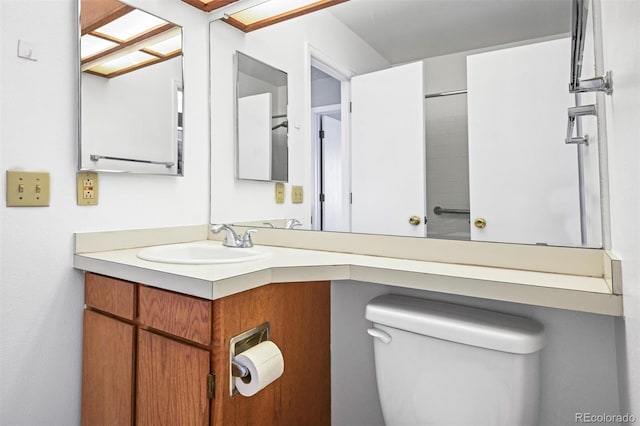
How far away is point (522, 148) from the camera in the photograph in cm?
110

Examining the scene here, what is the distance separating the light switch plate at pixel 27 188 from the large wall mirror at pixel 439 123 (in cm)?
79

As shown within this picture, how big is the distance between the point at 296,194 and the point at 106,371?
94cm

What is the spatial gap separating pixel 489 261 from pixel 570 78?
1.84ft

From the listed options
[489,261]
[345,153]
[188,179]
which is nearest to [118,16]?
[188,179]

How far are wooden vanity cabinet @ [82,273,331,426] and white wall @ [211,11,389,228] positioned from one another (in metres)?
0.50

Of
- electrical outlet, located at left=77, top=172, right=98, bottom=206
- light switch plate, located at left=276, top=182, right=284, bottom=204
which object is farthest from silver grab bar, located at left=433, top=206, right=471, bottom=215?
electrical outlet, located at left=77, top=172, right=98, bottom=206

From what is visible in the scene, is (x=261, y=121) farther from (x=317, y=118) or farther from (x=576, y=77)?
(x=576, y=77)

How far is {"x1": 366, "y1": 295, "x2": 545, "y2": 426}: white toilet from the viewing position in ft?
3.01

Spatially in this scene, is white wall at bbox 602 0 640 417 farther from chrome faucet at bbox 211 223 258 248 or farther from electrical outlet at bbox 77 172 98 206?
electrical outlet at bbox 77 172 98 206

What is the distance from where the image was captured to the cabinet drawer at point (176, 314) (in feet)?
3.06

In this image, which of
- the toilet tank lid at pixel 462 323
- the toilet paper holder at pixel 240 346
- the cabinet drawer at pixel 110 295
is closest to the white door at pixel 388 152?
the toilet tank lid at pixel 462 323

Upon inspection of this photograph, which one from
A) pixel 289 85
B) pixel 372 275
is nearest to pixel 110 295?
pixel 372 275

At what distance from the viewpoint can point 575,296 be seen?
84 cm

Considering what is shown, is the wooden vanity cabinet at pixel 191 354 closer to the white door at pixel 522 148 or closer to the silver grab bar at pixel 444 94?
the white door at pixel 522 148
